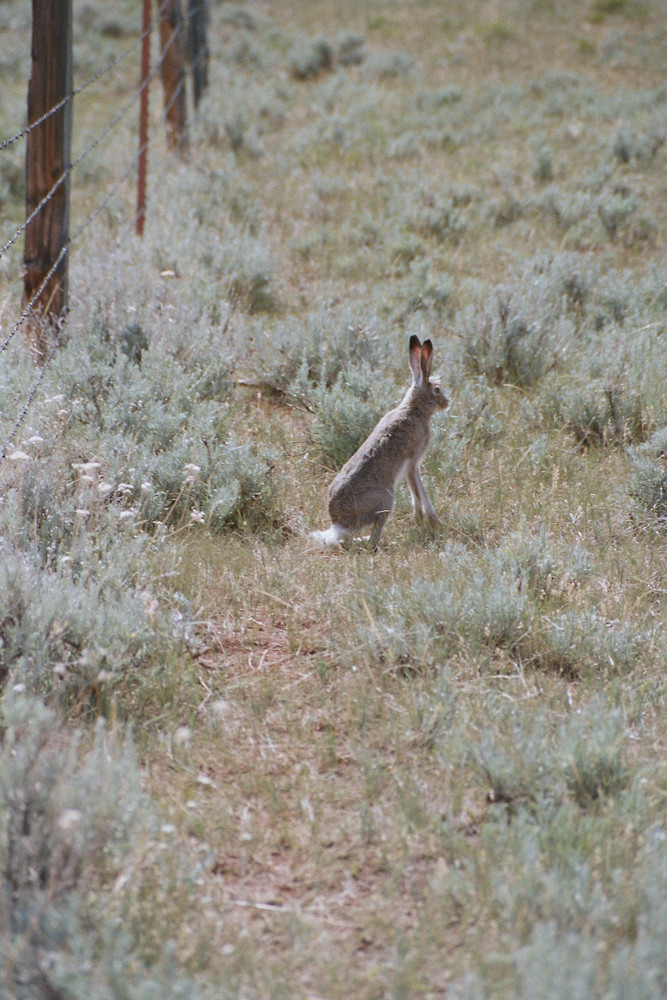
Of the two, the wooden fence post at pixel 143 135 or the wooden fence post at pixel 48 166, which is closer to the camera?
the wooden fence post at pixel 48 166

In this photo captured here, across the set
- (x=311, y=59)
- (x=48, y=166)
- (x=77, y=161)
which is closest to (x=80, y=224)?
(x=48, y=166)

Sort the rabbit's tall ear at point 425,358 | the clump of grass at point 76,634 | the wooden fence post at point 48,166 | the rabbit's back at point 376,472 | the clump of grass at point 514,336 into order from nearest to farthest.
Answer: the clump of grass at point 76,634 < the rabbit's back at point 376,472 < the rabbit's tall ear at point 425,358 < the wooden fence post at point 48,166 < the clump of grass at point 514,336

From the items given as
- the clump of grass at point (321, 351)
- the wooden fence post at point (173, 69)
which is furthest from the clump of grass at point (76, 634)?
the wooden fence post at point (173, 69)

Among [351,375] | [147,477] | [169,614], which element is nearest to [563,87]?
[351,375]

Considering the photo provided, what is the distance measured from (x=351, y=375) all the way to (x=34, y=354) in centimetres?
192

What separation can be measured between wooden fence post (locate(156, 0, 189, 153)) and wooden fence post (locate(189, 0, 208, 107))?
75.4 inches

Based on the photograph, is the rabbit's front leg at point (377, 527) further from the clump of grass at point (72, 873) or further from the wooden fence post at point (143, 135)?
the wooden fence post at point (143, 135)

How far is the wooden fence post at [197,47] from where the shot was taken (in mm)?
14003

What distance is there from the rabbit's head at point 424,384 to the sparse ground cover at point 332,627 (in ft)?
1.41

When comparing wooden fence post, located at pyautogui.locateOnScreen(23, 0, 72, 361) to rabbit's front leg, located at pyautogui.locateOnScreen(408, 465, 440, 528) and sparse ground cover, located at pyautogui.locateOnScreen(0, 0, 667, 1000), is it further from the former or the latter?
rabbit's front leg, located at pyautogui.locateOnScreen(408, 465, 440, 528)

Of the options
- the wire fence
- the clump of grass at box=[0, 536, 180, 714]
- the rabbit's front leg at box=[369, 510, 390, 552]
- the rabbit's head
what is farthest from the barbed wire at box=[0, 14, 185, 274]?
the rabbit's head

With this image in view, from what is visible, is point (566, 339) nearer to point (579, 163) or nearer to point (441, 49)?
point (579, 163)

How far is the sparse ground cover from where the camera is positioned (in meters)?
2.48

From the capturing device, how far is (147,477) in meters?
4.70
